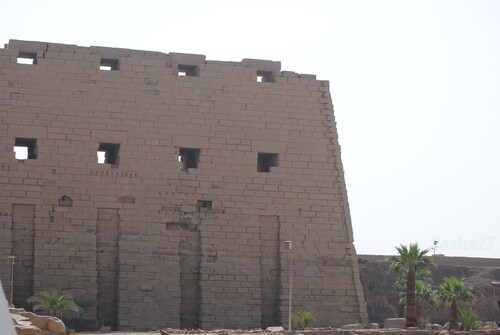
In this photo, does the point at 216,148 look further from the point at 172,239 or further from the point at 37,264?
the point at 37,264

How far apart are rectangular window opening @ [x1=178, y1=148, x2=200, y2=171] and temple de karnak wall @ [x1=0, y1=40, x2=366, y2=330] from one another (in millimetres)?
52

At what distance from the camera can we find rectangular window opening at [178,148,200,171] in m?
20.3

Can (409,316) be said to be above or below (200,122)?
below

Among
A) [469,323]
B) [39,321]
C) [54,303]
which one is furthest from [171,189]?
[39,321]

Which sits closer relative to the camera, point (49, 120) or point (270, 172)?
point (49, 120)

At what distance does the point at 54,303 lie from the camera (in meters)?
17.0

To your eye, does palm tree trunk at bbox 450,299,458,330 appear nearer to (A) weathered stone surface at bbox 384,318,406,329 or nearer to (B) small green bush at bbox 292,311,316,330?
(A) weathered stone surface at bbox 384,318,406,329

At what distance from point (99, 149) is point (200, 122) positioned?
2534mm

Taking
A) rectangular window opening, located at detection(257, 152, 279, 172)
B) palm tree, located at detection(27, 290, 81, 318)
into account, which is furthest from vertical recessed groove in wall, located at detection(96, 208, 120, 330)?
rectangular window opening, located at detection(257, 152, 279, 172)

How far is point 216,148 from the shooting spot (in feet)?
66.1

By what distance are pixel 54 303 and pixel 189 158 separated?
5329mm

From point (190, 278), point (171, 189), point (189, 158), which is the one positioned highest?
point (189, 158)

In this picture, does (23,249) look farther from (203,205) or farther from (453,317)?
(453,317)

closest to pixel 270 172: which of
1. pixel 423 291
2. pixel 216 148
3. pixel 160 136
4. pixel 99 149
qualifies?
pixel 216 148
